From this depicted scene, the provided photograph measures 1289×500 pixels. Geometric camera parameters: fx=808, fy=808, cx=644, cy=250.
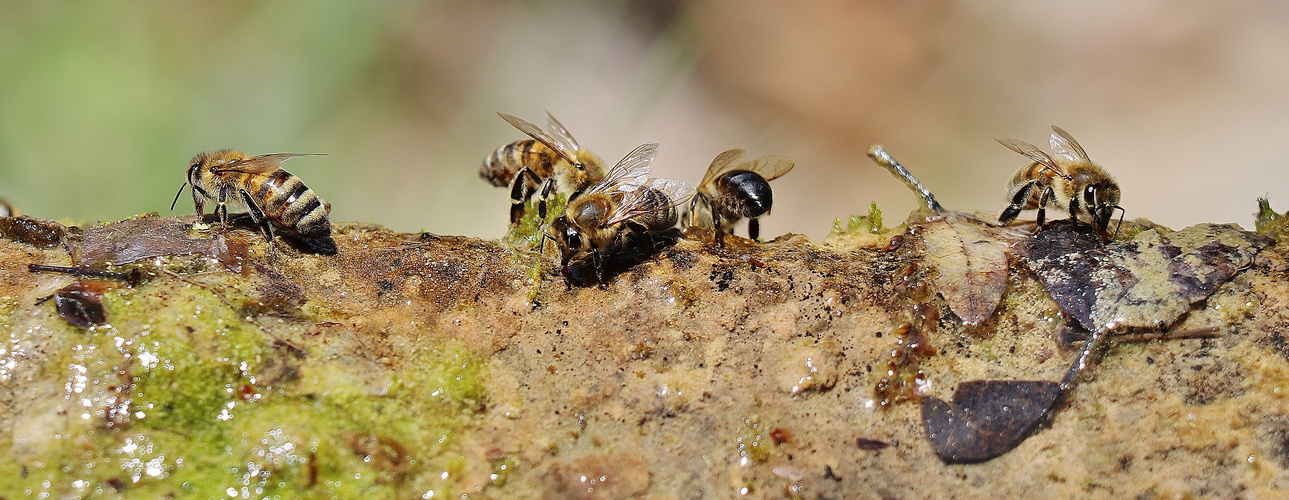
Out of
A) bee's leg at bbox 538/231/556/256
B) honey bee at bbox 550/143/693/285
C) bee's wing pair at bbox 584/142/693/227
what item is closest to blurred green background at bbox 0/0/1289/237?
bee's wing pair at bbox 584/142/693/227

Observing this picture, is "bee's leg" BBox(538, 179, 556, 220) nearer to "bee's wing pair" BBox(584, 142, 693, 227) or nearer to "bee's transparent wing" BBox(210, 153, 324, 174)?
"bee's wing pair" BBox(584, 142, 693, 227)

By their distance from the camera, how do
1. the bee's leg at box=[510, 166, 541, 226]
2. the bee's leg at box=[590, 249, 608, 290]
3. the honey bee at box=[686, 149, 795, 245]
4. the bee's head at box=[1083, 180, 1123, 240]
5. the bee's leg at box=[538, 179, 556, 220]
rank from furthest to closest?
1. the bee's leg at box=[510, 166, 541, 226]
2. the bee's leg at box=[538, 179, 556, 220]
3. the honey bee at box=[686, 149, 795, 245]
4. the bee's head at box=[1083, 180, 1123, 240]
5. the bee's leg at box=[590, 249, 608, 290]

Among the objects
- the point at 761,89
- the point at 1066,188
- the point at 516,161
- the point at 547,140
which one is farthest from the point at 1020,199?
the point at 761,89

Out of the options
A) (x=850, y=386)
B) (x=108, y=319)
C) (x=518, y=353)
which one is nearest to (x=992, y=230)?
(x=850, y=386)

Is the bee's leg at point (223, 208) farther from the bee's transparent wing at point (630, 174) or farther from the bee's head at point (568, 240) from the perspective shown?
the bee's transparent wing at point (630, 174)

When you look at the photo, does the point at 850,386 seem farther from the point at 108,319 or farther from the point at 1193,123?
the point at 1193,123

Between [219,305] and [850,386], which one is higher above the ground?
[219,305]
